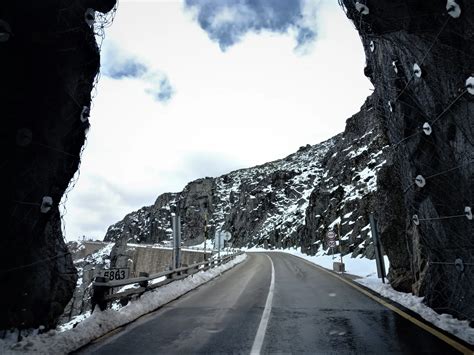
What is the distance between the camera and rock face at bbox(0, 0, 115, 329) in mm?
6398

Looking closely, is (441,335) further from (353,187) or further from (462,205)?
(353,187)

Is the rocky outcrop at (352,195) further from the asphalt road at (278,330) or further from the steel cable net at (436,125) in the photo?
the steel cable net at (436,125)

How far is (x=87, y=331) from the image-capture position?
7082mm

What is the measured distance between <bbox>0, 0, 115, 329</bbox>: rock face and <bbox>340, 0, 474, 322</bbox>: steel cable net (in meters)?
5.88

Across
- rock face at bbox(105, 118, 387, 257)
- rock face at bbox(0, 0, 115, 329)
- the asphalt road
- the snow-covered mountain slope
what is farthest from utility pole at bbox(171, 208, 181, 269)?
the snow-covered mountain slope

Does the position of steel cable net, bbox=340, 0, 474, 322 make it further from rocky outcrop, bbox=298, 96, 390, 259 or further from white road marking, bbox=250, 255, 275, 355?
rocky outcrop, bbox=298, 96, 390, 259

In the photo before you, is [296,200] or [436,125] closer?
[436,125]

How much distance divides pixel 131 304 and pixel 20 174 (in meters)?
4.57

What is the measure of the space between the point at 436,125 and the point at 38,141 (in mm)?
7768

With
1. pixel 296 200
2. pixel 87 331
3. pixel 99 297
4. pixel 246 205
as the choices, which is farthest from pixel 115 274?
pixel 246 205

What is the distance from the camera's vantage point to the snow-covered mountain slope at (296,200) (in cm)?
4597

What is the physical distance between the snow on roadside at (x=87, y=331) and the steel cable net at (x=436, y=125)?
6819 mm

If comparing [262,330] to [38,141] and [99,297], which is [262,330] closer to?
[99,297]

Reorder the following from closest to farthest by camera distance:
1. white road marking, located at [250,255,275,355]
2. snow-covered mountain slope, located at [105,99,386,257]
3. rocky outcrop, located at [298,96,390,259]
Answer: white road marking, located at [250,255,275,355], rocky outcrop, located at [298,96,390,259], snow-covered mountain slope, located at [105,99,386,257]
